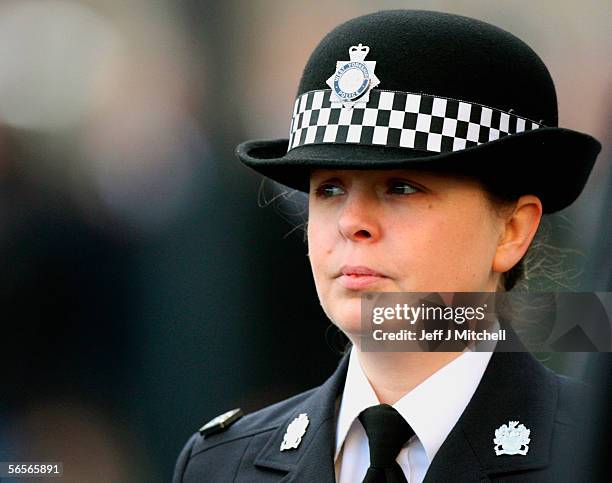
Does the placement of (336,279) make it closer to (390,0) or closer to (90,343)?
(390,0)

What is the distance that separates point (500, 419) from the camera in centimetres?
161

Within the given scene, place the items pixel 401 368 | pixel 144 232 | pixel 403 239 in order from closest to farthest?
pixel 403 239
pixel 401 368
pixel 144 232

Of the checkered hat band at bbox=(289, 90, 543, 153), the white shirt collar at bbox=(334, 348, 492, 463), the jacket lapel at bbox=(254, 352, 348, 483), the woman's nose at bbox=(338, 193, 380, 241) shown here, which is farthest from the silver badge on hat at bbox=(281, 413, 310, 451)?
the checkered hat band at bbox=(289, 90, 543, 153)

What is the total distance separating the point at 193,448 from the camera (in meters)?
1.99

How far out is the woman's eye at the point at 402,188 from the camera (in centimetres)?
155

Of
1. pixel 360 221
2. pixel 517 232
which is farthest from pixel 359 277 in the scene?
pixel 517 232

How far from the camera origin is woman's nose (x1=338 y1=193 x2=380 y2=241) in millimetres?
1532

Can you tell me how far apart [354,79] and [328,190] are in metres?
0.18

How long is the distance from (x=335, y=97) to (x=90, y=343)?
1345 mm

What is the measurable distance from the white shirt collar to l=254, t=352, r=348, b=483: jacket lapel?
0.22 feet

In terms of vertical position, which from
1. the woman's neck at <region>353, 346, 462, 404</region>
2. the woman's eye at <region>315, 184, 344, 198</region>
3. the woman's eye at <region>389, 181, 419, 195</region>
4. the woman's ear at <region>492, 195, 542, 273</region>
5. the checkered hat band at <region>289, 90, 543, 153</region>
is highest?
the checkered hat band at <region>289, 90, 543, 153</region>

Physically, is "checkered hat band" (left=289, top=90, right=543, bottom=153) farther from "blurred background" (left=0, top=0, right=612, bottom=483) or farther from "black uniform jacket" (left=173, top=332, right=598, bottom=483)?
"blurred background" (left=0, top=0, right=612, bottom=483)

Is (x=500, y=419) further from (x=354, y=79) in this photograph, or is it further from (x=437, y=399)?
(x=354, y=79)

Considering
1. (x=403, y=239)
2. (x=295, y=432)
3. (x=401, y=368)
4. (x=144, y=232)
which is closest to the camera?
(x=403, y=239)
